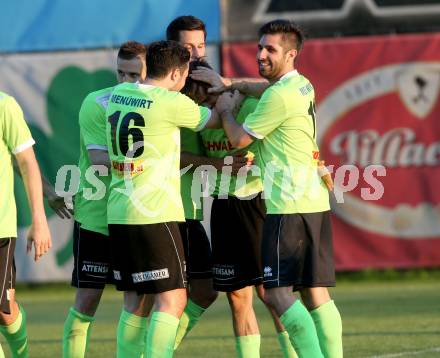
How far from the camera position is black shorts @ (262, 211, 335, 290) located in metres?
7.39

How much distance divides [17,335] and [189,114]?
79.9 inches

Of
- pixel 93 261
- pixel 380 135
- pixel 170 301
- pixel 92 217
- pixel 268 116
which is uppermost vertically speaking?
pixel 380 135

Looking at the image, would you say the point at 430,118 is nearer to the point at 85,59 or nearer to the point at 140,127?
the point at 85,59

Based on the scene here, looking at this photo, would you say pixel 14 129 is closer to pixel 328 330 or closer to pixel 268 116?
pixel 268 116

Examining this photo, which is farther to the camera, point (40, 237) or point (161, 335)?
point (161, 335)

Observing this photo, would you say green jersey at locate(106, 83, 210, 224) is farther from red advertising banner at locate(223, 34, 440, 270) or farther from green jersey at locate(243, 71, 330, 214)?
red advertising banner at locate(223, 34, 440, 270)

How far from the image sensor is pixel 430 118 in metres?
14.5

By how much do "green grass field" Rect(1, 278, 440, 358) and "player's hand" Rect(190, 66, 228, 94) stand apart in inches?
97.0

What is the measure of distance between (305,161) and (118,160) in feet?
4.00

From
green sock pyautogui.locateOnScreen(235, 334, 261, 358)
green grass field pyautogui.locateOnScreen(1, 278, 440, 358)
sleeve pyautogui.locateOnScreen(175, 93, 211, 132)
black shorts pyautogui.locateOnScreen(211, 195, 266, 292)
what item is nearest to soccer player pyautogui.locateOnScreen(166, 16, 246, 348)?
black shorts pyautogui.locateOnScreen(211, 195, 266, 292)

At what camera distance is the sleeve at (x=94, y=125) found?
7.96 meters

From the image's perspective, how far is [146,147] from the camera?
7273 millimetres

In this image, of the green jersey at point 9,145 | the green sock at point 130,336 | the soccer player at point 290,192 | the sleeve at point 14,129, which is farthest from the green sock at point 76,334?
the sleeve at point 14,129

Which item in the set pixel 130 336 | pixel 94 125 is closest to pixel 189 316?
pixel 130 336
